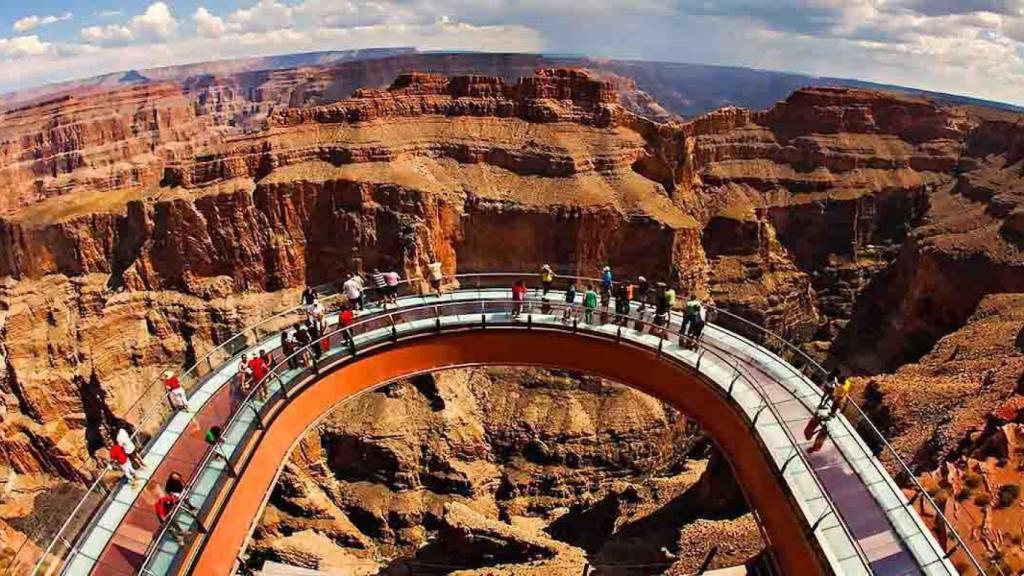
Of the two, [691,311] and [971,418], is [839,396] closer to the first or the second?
[691,311]

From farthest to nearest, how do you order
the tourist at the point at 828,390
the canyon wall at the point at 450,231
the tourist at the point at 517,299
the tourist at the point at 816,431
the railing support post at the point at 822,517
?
the canyon wall at the point at 450,231 → the tourist at the point at 517,299 → the tourist at the point at 828,390 → the tourist at the point at 816,431 → the railing support post at the point at 822,517

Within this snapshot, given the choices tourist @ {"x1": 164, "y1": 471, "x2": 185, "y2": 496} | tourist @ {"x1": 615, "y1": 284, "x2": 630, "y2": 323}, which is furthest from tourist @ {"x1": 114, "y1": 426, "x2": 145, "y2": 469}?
tourist @ {"x1": 615, "y1": 284, "x2": 630, "y2": 323}

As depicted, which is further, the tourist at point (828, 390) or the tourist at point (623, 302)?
the tourist at point (623, 302)

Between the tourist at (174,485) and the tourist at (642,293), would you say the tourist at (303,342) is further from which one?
the tourist at (642,293)

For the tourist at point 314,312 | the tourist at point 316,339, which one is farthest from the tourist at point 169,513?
the tourist at point 314,312

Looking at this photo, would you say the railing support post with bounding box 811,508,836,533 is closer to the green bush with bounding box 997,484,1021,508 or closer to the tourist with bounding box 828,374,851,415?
the tourist with bounding box 828,374,851,415

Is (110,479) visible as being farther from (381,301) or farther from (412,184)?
(412,184)
